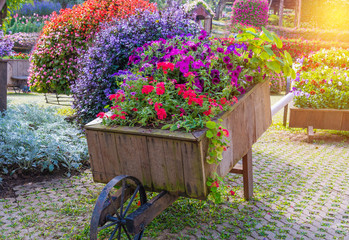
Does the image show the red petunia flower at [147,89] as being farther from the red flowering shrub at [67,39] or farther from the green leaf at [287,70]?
the red flowering shrub at [67,39]

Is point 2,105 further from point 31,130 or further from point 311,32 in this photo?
point 311,32

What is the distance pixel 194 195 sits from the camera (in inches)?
86.6

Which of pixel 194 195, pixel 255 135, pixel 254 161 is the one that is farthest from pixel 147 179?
pixel 254 161

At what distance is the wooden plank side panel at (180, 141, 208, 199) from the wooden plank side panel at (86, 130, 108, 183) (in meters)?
0.57

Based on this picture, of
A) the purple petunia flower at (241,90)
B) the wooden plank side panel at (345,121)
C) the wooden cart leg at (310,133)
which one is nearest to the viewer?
the purple petunia flower at (241,90)

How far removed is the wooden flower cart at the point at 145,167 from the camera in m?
2.08

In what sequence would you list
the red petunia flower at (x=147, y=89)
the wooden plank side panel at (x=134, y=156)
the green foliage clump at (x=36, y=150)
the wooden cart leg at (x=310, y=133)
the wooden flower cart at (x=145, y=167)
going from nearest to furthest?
the wooden flower cart at (x=145, y=167), the wooden plank side panel at (x=134, y=156), the red petunia flower at (x=147, y=89), the green foliage clump at (x=36, y=150), the wooden cart leg at (x=310, y=133)

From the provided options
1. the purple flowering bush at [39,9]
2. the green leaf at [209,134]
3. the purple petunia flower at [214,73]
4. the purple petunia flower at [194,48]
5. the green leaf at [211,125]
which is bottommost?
the green leaf at [209,134]

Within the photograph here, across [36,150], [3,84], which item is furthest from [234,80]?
[3,84]

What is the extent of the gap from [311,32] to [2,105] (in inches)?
663

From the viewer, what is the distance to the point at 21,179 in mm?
3836

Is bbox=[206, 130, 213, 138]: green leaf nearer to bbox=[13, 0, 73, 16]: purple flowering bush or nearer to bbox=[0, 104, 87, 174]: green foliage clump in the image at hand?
bbox=[0, 104, 87, 174]: green foliage clump

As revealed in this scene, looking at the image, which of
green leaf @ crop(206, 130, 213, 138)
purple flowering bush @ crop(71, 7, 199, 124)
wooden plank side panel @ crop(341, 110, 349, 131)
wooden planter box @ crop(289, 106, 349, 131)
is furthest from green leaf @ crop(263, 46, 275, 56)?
wooden plank side panel @ crop(341, 110, 349, 131)

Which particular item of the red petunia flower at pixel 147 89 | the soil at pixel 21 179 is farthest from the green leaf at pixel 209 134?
the soil at pixel 21 179
